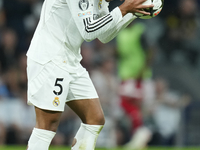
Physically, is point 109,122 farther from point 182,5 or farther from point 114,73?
point 182,5

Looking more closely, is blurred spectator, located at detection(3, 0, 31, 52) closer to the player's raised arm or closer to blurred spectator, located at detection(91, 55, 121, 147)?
blurred spectator, located at detection(91, 55, 121, 147)

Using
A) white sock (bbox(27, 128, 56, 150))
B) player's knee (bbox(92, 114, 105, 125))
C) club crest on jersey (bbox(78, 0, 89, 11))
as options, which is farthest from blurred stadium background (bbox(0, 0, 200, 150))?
club crest on jersey (bbox(78, 0, 89, 11))

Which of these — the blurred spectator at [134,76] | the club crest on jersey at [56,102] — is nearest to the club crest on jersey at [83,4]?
the club crest on jersey at [56,102]

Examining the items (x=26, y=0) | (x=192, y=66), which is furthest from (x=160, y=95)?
(x=26, y=0)

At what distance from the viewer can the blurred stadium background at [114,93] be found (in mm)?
7461

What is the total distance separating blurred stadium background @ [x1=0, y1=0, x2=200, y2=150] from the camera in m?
7.46

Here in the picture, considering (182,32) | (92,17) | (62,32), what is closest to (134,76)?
(182,32)

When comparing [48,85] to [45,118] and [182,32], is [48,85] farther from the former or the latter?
[182,32]

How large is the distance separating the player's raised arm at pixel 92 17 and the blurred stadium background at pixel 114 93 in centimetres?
406

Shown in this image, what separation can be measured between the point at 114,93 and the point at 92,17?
15.1 ft

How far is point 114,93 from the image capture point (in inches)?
308

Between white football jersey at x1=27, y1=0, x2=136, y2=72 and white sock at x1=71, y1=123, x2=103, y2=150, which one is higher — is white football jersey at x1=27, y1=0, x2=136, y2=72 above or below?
above

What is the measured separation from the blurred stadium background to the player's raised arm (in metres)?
4.06

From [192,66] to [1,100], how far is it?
14.5ft
